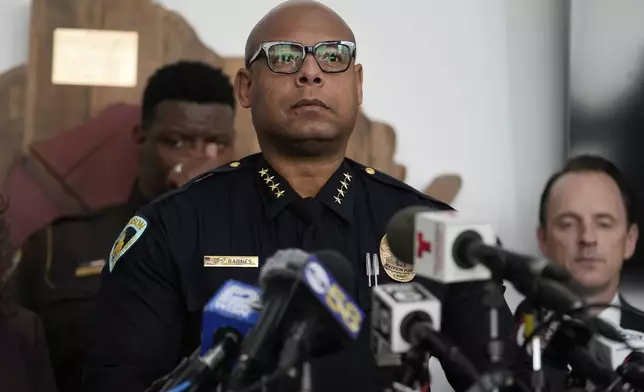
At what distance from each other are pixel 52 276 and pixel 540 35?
5.01 ft

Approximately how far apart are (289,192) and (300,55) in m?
0.24

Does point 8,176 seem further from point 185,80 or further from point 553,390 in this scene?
point 553,390

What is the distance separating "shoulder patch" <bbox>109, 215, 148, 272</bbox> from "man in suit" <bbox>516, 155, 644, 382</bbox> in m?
1.12

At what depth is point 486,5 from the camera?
1854mm

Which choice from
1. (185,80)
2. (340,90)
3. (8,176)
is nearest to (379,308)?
(340,90)

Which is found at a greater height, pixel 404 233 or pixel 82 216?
pixel 404 233

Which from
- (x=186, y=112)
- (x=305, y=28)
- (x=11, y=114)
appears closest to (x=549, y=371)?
(x=305, y=28)

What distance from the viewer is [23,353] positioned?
1.58 meters

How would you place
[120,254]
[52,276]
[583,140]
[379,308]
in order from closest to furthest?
[379,308], [120,254], [52,276], [583,140]

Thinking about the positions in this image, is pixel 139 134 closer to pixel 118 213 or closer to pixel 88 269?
pixel 118 213

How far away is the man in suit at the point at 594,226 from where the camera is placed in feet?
5.41

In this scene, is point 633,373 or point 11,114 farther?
point 11,114

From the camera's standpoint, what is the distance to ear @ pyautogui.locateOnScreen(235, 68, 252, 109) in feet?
3.89

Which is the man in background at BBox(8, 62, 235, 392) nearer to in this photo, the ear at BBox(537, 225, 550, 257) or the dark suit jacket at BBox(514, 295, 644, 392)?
the ear at BBox(537, 225, 550, 257)
